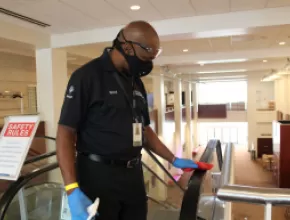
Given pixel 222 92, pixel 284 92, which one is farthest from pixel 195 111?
pixel 284 92

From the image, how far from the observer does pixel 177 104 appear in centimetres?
1207

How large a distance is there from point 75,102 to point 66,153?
0.24 meters

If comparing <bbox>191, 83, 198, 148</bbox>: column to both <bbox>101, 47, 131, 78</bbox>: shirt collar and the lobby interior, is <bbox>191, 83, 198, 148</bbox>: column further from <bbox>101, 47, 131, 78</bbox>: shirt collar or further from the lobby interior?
<bbox>101, 47, 131, 78</bbox>: shirt collar

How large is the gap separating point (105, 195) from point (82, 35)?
161 inches

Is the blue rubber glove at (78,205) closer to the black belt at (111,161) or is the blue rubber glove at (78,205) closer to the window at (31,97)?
the black belt at (111,161)

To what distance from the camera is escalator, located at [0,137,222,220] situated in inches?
51.8

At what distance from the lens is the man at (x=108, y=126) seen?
1.38 metres

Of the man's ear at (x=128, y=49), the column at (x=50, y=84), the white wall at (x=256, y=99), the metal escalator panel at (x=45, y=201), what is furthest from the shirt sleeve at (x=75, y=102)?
the white wall at (x=256, y=99)

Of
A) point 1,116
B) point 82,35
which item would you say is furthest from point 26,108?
point 82,35

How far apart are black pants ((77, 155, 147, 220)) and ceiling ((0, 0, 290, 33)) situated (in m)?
2.68

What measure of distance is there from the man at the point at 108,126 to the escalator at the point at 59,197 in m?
0.32

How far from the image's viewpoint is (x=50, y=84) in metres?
5.18

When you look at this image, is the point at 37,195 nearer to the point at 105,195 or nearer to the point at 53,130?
the point at 53,130

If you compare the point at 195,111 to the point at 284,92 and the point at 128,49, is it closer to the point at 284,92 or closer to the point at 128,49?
the point at 284,92
